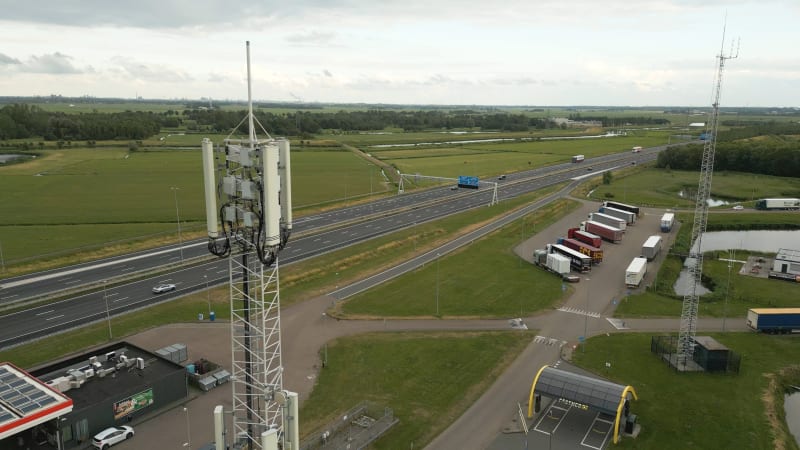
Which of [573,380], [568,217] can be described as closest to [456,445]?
[573,380]

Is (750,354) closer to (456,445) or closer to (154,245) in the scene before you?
(456,445)

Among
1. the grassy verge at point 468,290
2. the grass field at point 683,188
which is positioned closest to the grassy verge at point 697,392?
the grassy verge at point 468,290

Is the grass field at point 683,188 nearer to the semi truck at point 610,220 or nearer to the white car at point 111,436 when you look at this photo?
the semi truck at point 610,220

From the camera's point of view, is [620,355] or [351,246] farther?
[351,246]

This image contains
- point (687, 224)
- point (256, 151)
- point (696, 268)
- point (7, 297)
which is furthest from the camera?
point (687, 224)

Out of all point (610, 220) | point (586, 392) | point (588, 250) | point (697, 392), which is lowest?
point (697, 392)

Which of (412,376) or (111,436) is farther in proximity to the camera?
(412,376)

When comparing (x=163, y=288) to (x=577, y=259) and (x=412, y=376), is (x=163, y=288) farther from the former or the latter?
(x=577, y=259)

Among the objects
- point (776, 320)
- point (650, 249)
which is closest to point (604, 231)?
point (650, 249)
